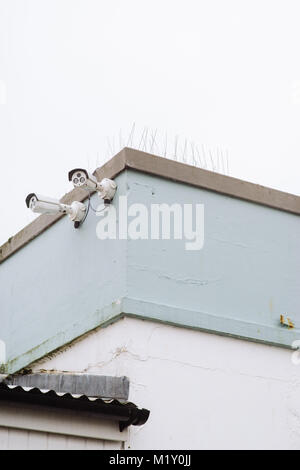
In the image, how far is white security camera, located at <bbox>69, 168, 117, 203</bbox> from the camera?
9672 millimetres

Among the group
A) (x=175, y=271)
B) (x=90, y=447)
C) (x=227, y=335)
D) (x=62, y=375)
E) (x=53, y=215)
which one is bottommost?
(x=90, y=447)

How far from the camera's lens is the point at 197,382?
9.23 metres

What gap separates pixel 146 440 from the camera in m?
8.62

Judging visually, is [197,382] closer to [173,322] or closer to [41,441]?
[173,322]

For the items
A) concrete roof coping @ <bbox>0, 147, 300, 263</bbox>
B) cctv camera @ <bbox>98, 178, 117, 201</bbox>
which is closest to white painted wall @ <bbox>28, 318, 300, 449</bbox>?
cctv camera @ <bbox>98, 178, 117, 201</bbox>

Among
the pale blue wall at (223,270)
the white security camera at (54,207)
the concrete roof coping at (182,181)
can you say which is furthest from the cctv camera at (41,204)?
the pale blue wall at (223,270)

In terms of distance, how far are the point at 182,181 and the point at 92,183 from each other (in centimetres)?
112

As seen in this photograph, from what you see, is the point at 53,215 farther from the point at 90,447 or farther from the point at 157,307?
the point at 90,447

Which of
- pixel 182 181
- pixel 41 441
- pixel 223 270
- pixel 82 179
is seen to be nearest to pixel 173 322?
pixel 223 270

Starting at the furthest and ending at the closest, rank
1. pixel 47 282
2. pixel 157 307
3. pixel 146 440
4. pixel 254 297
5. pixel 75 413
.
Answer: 1. pixel 47 282
2. pixel 254 297
3. pixel 157 307
4. pixel 146 440
5. pixel 75 413

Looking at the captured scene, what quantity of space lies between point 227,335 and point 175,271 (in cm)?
91

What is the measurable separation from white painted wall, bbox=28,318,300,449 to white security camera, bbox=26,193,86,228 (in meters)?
1.54

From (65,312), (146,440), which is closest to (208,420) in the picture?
(146,440)

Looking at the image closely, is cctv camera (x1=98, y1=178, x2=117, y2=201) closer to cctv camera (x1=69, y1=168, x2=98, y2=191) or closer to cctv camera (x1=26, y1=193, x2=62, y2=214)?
cctv camera (x1=69, y1=168, x2=98, y2=191)
